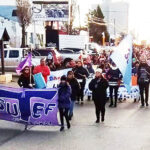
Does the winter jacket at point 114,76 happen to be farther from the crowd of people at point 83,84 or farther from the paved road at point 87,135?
the paved road at point 87,135

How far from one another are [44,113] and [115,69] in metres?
4.98

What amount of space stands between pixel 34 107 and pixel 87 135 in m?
1.46

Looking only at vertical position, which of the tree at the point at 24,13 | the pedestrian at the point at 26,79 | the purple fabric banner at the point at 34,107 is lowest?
the purple fabric banner at the point at 34,107

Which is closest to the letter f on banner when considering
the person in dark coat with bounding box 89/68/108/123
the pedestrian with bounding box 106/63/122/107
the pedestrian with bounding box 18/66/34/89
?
the pedestrian with bounding box 106/63/122/107

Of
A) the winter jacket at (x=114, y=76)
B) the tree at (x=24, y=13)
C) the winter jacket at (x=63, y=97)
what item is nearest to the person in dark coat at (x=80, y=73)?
the winter jacket at (x=114, y=76)

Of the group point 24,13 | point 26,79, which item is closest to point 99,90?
point 26,79

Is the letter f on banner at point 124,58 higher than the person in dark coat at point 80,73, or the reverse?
the letter f on banner at point 124,58

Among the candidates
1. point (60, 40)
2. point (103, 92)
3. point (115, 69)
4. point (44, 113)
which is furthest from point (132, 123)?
point (60, 40)

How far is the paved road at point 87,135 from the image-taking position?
912cm

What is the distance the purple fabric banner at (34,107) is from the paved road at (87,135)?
29cm

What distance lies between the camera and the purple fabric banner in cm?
1062

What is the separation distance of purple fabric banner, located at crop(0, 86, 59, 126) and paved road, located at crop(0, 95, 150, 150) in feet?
0.94

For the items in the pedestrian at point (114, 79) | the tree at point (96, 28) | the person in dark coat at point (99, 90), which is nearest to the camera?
the person in dark coat at point (99, 90)

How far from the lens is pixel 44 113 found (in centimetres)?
1064
